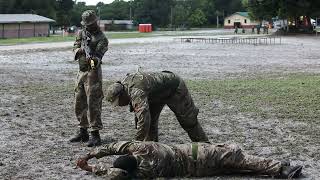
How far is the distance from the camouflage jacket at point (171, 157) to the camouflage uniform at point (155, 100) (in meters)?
0.39

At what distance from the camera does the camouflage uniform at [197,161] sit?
22.0 feet

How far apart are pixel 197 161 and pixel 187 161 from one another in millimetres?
121

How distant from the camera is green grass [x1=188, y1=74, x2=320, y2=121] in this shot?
39.9 feet

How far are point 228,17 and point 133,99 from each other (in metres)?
133

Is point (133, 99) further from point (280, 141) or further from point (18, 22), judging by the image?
point (18, 22)

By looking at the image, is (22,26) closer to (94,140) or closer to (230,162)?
(94,140)

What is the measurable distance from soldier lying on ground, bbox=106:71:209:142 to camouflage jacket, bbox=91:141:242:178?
39 centimetres

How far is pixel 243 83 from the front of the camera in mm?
17469

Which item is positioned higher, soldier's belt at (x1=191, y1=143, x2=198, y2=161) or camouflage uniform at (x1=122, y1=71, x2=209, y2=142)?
camouflage uniform at (x1=122, y1=71, x2=209, y2=142)

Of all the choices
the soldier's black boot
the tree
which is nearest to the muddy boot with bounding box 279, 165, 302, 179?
the soldier's black boot

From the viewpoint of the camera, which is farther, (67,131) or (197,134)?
(67,131)

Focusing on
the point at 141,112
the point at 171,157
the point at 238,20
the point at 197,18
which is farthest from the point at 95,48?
the point at 238,20

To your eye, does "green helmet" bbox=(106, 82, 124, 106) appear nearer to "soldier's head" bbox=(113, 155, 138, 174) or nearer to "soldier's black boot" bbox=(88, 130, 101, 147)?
"soldier's head" bbox=(113, 155, 138, 174)

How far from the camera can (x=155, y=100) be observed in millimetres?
7762
